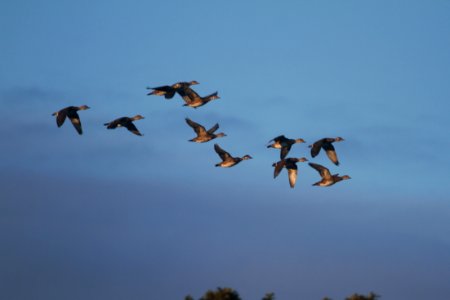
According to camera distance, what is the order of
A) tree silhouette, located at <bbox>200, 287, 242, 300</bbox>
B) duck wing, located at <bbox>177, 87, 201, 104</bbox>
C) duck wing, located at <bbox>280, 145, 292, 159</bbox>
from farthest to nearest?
1. duck wing, located at <bbox>177, 87, 201, 104</bbox>
2. duck wing, located at <bbox>280, 145, 292, 159</bbox>
3. tree silhouette, located at <bbox>200, 287, 242, 300</bbox>

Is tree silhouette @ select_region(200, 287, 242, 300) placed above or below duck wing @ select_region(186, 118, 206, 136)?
below

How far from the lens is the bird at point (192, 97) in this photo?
277 ft

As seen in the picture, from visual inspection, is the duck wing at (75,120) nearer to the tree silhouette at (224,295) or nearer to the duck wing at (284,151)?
the duck wing at (284,151)

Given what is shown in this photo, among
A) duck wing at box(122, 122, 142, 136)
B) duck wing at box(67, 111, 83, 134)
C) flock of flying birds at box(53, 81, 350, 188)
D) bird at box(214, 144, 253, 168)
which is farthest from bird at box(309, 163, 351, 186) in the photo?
duck wing at box(67, 111, 83, 134)

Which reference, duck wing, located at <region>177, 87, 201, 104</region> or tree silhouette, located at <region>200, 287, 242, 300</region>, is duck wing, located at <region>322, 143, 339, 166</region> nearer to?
duck wing, located at <region>177, 87, 201, 104</region>

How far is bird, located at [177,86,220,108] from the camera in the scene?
8450cm

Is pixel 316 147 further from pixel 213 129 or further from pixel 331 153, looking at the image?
pixel 213 129

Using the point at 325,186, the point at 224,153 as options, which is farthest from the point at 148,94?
the point at 325,186

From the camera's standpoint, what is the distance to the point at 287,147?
84.9m

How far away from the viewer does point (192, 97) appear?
8506cm

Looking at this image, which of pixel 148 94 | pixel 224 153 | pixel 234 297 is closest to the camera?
pixel 234 297

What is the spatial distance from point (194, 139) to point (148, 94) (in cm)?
547

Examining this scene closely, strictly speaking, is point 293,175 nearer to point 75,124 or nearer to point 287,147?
point 287,147

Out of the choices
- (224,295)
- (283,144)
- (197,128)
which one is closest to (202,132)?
(197,128)
